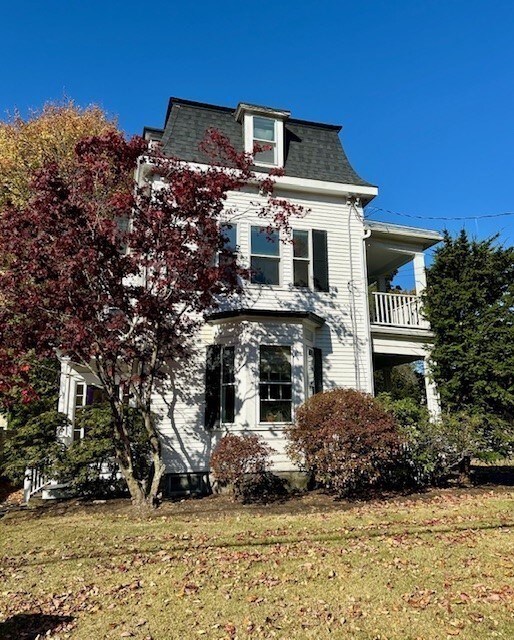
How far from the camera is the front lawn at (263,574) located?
417cm

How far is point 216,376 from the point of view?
10977mm

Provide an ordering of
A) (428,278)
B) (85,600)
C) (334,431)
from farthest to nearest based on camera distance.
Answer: (428,278)
(334,431)
(85,600)

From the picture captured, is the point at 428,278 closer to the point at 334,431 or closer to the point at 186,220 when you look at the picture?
the point at 334,431

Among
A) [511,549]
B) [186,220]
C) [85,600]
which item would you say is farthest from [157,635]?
[186,220]

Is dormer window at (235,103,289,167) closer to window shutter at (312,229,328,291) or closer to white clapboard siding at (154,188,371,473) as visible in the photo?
white clapboard siding at (154,188,371,473)

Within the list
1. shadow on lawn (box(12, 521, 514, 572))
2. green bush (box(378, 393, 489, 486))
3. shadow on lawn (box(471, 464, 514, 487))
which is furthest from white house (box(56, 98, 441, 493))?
shadow on lawn (box(12, 521, 514, 572))

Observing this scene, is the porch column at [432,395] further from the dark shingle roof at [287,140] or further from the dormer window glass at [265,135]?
the dormer window glass at [265,135]

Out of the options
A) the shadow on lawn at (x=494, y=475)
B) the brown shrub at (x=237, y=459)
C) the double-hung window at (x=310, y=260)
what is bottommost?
the shadow on lawn at (x=494, y=475)

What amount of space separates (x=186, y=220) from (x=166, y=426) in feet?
16.0

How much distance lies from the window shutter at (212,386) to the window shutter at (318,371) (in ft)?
8.19

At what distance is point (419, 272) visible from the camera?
13875 mm

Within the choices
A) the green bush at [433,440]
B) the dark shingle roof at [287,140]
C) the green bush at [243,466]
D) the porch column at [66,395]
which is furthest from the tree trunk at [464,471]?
the porch column at [66,395]

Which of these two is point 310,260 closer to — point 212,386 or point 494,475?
point 212,386

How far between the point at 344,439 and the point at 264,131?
9265 millimetres
